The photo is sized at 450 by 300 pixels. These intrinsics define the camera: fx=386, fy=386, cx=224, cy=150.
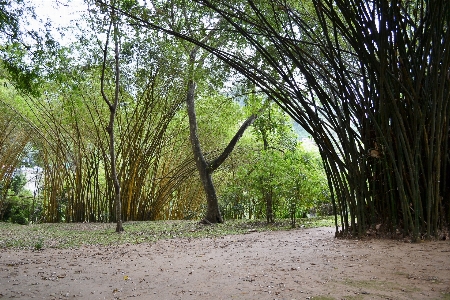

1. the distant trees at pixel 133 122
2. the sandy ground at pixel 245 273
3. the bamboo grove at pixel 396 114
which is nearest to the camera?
the sandy ground at pixel 245 273

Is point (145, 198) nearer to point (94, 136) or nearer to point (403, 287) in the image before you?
point (94, 136)

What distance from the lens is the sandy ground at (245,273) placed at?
175 cm

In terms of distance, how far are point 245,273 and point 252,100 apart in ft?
12.8

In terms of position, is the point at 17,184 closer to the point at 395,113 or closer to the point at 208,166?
the point at 208,166

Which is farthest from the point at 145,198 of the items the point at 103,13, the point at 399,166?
the point at 399,166

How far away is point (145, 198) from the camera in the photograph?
824cm

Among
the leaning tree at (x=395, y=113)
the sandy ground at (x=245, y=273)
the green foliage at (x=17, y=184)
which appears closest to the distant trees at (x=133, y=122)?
the leaning tree at (x=395, y=113)

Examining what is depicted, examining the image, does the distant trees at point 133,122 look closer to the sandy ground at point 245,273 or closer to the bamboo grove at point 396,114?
the bamboo grove at point 396,114

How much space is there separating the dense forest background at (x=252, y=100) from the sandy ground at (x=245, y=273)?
2.01 ft

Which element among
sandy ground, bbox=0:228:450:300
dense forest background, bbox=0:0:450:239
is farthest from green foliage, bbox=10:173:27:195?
sandy ground, bbox=0:228:450:300

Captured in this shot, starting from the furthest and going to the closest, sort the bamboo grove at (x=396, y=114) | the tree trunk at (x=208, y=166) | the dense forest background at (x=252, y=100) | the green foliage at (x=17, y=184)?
the green foliage at (x=17, y=184) → the tree trunk at (x=208, y=166) → the dense forest background at (x=252, y=100) → the bamboo grove at (x=396, y=114)

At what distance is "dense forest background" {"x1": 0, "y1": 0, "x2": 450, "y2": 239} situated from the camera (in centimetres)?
283

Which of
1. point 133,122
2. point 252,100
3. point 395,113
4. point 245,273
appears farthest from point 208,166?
A: point 245,273

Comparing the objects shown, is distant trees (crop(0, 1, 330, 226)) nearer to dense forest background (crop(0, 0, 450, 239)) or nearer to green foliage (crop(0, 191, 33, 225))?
dense forest background (crop(0, 0, 450, 239))
